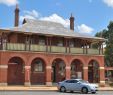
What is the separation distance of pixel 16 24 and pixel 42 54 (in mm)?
10209

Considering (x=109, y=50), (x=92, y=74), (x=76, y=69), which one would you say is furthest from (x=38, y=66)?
(x=109, y=50)

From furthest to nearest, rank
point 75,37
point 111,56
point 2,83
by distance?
point 111,56 → point 75,37 → point 2,83

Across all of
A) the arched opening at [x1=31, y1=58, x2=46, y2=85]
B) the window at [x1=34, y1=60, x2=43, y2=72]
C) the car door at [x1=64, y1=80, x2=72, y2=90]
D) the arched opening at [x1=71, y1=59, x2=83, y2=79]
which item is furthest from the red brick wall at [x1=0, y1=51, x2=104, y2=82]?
the car door at [x1=64, y1=80, x2=72, y2=90]

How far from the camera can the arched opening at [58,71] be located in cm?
5219

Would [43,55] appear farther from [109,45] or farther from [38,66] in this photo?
[109,45]

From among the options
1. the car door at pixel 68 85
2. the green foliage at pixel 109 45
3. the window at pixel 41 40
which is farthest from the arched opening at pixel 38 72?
the green foliage at pixel 109 45

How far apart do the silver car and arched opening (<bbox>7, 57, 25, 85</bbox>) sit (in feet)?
36.3

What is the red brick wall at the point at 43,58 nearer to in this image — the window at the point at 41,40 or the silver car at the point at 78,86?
the window at the point at 41,40

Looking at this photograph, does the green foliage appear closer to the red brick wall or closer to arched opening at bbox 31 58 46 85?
the red brick wall

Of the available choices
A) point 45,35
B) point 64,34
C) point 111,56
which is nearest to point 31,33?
point 45,35

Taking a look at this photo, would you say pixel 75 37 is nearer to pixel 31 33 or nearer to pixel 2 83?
pixel 31 33

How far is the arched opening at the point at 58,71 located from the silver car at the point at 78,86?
12.9 metres

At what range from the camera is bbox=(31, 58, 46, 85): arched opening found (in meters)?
49.5

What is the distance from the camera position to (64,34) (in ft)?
167
